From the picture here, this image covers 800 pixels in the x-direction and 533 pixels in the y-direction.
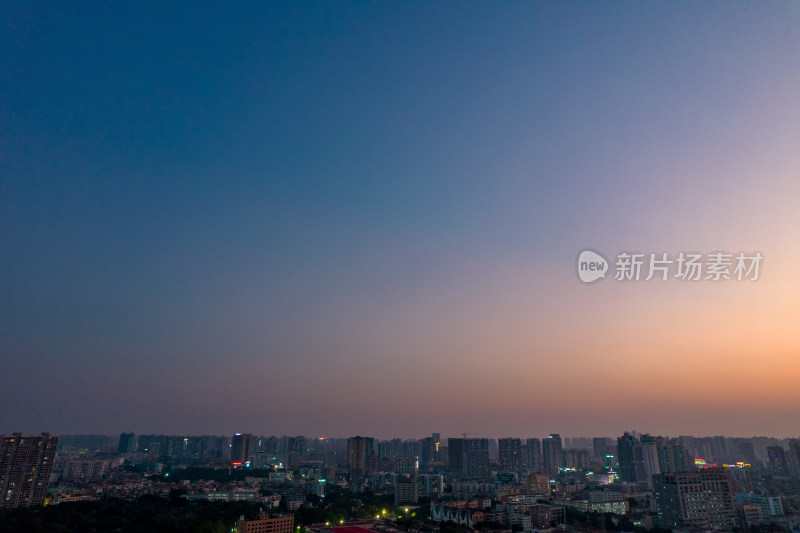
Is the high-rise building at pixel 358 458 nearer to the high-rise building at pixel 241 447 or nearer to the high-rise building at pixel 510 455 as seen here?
the high-rise building at pixel 241 447

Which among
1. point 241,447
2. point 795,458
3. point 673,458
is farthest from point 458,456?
point 795,458

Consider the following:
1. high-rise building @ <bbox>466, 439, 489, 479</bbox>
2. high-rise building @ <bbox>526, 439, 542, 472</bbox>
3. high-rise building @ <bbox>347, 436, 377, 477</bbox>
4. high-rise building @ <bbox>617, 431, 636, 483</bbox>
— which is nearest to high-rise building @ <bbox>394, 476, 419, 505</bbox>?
high-rise building @ <bbox>347, 436, 377, 477</bbox>

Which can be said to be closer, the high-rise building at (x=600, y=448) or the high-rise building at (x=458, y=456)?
the high-rise building at (x=458, y=456)

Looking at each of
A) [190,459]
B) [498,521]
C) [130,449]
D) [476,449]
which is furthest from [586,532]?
[130,449]

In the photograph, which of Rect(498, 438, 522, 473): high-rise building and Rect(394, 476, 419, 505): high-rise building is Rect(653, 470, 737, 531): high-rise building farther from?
Rect(498, 438, 522, 473): high-rise building

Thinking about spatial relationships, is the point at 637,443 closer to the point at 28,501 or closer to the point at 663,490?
the point at 663,490
